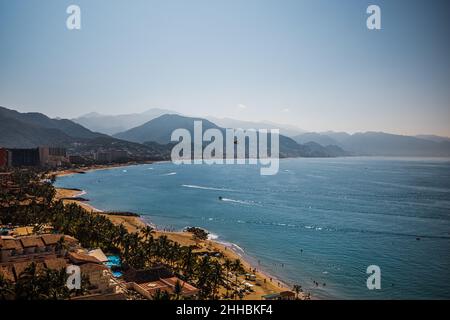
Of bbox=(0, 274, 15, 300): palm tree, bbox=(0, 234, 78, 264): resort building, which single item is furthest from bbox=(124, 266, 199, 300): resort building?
bbox=(0, 274, 15, 300): palm tree

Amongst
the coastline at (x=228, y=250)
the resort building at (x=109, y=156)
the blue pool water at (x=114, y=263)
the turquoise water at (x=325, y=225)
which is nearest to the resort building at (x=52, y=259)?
the blue pool water at (x=114, y=263)

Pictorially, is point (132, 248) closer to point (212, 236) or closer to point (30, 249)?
point (30, 249)

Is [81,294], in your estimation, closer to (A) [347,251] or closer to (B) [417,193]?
(A) [347,251]

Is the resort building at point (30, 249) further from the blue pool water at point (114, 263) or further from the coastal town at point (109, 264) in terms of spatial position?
the blue pool water at point (114, 263)

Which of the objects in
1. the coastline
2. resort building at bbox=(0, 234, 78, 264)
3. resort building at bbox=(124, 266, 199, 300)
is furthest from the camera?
the coastline

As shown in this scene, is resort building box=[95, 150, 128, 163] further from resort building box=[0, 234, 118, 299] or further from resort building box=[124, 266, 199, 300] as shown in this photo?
resort building box=[124, 266, 199, 300]

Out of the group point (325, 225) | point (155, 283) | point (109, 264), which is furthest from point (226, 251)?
point (325, 225)

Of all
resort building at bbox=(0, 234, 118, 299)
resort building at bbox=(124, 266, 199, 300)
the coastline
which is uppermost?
resort building at bbox=(0, 234, 118, 299)

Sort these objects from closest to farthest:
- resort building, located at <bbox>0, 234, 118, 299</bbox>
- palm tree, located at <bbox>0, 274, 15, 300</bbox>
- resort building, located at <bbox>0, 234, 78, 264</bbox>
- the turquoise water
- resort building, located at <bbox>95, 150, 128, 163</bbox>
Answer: palm tree, located at <bbox>0, 274, 15, 300</bbox> → resort building, located at <bbox>0, 234, 118, 299</bbox> → resort building, located at <bbox>0, 234, 78, 264</bbox> → the turquoise water → resort building, located at <bbox>95, 150, 128, 163</bbox>
